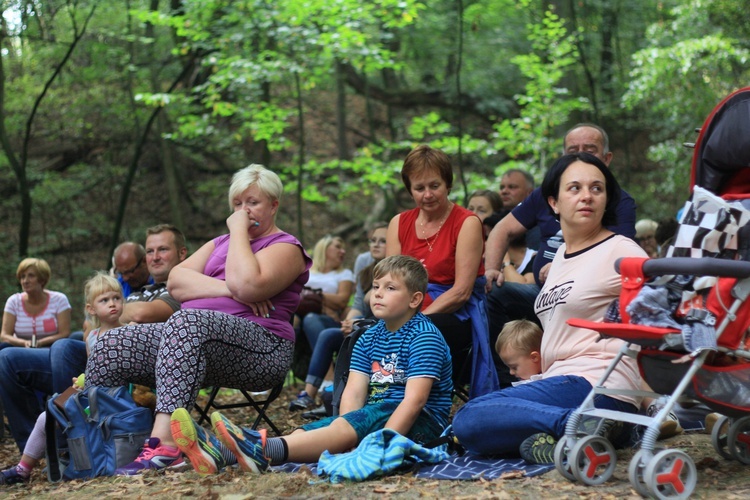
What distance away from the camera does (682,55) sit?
12.0m

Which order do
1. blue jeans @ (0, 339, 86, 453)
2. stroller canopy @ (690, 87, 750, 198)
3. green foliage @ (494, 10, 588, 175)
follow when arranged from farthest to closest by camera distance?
green foliage @ (494, 10, 588, 175)
blue jeans @ (0, 339, 86, 453)
stroller canopy @ (690, 87, 750, 198)

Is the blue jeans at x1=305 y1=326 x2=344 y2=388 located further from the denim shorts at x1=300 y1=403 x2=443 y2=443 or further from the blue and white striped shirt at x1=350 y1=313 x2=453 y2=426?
the denim shorts at x1=300 y1=403 x2=443 y2=443

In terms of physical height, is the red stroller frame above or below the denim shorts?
above

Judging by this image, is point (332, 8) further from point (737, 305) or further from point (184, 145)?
point (737, 305)

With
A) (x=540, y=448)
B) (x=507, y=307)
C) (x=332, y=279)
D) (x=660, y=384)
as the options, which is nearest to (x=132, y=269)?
(x=507, y=307)

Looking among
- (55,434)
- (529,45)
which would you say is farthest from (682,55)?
(55,434)

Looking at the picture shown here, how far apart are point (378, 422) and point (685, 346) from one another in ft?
5.11

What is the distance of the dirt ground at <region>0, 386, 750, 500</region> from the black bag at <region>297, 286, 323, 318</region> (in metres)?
3.32

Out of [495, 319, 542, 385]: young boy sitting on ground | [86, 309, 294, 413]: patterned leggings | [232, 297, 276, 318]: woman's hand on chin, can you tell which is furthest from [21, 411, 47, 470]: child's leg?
[495, 319, 542, 385]: young boy sitting on ground

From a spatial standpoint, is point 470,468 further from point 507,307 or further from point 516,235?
point 516,235

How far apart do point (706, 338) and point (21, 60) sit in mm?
12866

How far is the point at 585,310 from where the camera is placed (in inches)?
142

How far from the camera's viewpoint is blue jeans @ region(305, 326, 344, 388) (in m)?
6.61

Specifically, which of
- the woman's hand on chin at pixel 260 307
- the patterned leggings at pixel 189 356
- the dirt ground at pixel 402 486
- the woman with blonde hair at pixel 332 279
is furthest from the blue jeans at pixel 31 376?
the woman with blonde hair at pixel 332 279
